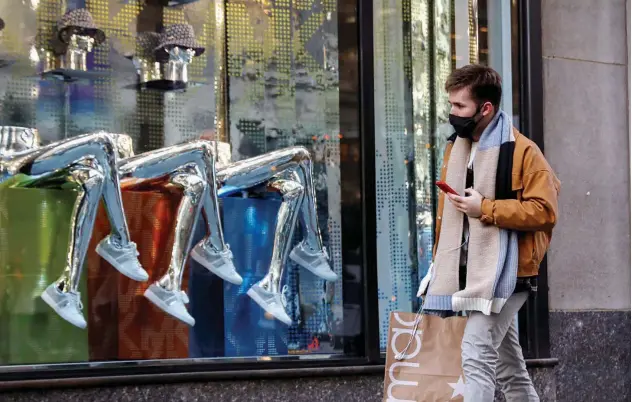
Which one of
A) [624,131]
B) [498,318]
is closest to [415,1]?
[624,131]

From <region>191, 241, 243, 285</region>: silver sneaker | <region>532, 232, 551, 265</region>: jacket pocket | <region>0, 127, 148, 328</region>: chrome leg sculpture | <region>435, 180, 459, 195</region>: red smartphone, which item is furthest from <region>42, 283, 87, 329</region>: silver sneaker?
<region>532, 232, 551, 265</region>: jacket pocket

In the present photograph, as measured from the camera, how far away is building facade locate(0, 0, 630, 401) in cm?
585

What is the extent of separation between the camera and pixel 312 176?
21.6 ft

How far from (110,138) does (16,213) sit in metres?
0.60

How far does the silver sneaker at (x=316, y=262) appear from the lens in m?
6.55

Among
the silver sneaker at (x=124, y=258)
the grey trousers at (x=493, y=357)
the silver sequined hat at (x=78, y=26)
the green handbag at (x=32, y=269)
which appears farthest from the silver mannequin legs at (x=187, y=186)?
the grey trousers at (x=493, y=357)

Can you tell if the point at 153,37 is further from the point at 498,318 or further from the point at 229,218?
the point at 498,318

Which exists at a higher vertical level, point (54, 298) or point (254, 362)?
point (54, 298)

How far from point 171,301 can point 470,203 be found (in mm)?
1910

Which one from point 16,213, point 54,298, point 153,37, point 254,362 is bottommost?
point 254,362

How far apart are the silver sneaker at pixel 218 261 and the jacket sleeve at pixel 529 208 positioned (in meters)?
1.82

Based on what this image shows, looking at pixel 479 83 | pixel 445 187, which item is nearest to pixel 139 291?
pixel 445 187

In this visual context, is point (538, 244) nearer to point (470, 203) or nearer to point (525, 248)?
point (525, 248)

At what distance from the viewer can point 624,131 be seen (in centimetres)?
748
